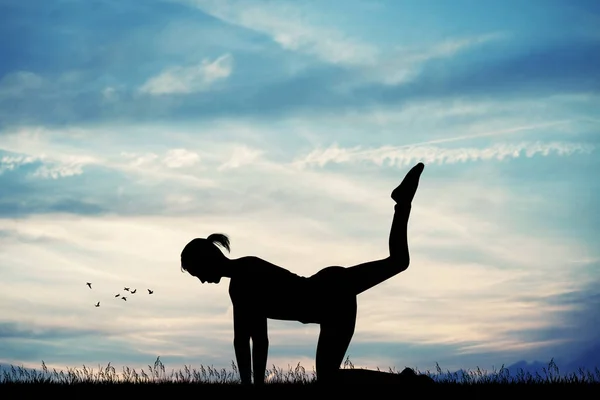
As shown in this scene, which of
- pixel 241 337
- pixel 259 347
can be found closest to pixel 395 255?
pixel 259 347

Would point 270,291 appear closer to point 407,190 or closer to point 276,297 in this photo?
point 276,297

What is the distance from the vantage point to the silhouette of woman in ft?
37.7

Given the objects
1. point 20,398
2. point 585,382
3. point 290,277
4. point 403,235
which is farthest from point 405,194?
point 20,398

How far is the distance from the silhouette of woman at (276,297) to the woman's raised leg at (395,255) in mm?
16

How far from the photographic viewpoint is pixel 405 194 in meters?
13.0

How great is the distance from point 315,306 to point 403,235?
1882mm

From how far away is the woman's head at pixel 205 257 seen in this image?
1150 cm

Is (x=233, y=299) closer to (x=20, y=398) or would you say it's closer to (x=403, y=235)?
(x=403, y=235)

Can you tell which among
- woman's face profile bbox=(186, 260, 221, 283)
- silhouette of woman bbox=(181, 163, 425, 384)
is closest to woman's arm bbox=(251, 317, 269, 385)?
silhouette of woman bbox=(181, 163, 425, 384)

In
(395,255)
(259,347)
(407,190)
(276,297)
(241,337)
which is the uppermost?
(407,190)

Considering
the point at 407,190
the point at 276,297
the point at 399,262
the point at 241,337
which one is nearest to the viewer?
the point at 241,337

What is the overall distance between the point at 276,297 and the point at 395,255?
1.97 metres

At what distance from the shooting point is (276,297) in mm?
11633

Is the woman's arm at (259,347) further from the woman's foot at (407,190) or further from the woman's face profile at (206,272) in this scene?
the woman's foot at (407,190)
